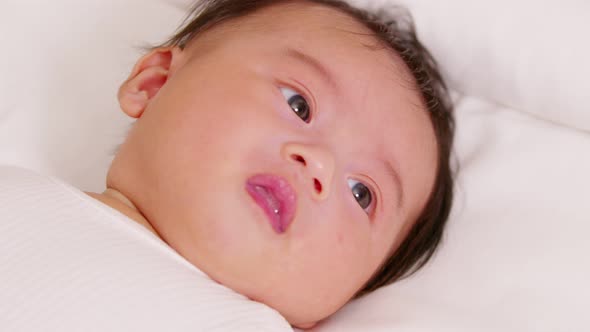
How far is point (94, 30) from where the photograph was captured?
166cm

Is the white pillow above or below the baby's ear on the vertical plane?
below

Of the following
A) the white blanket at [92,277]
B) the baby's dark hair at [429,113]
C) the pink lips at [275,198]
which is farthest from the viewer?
the baby's dark hair at [429,113]

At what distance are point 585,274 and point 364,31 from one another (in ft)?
1.68

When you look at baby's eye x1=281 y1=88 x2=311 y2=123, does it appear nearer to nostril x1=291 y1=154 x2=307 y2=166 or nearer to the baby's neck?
nostril x1=291 y1=154 x2=307 y2=166

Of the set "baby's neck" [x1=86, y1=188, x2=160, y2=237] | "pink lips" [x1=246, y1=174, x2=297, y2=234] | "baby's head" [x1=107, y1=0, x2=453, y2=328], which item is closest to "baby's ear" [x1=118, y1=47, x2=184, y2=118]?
"baby's head" [x1=107, y1=0, x2=453, y2=328]

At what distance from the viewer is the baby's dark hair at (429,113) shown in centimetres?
134

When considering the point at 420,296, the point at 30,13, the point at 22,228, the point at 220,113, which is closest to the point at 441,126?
the point at 420,296

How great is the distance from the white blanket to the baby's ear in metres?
0.21

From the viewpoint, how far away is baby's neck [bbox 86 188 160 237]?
45.5 inches

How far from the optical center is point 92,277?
1.02m

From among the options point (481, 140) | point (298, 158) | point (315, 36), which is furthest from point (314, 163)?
point (481, 140)

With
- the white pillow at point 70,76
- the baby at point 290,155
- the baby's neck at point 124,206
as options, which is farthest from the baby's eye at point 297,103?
the white pillow at point 70,76

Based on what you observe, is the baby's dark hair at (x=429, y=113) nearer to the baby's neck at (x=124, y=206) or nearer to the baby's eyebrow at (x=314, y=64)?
the baby's eyebrow at (x=314, y=64)

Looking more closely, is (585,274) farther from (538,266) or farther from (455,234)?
(455,234)
